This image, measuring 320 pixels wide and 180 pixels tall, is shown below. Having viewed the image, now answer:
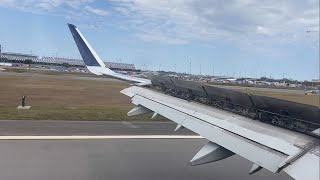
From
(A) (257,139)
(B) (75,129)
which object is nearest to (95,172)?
(A) (257,139)

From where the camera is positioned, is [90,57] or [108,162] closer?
[108,162]

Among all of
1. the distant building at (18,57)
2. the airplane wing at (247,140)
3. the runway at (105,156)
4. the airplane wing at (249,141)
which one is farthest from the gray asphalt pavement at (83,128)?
the distant building at (18,57)

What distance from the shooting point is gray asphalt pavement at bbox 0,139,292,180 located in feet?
23.2

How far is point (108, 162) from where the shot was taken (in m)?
8.04

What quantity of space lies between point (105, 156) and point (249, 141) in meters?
4.83

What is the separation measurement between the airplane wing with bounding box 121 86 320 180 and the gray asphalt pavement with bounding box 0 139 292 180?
1484 millimetres

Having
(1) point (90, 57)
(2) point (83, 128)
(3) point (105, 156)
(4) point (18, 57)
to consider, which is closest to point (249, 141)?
(3) point (105, 156)

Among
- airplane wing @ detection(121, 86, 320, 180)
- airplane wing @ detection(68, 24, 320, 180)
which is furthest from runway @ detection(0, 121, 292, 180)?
airplane wing @ detection(121, 86, 320, 180)

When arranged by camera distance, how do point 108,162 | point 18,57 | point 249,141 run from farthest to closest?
point 18,57, point 108,162, point 249,141

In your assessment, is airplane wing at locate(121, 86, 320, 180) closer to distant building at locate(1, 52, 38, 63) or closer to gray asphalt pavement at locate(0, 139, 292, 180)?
gray asphalt pavement at locate(0, 139, 292, 180)

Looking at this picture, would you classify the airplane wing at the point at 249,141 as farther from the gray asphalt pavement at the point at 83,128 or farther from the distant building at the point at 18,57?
the distant building at the point at 18,57

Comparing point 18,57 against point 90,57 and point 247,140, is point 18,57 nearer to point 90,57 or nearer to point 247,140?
point 90,57

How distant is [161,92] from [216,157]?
12.8 ft

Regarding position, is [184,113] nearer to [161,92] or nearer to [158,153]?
[161,92]
